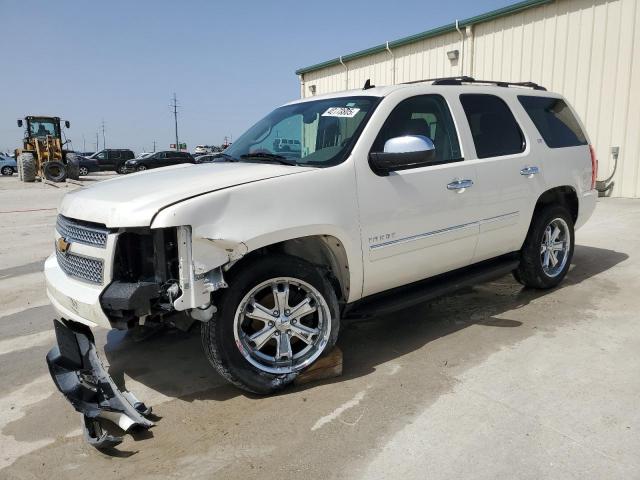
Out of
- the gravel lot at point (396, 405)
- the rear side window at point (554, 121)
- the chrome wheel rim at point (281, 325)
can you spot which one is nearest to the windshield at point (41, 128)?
the gravel lot at point (396, 405)

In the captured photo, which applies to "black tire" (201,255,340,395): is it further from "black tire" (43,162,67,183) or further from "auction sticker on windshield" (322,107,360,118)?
"black tire" (43,162,67,183)

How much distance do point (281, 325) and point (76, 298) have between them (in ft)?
4.01

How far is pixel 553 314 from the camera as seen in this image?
15.3 ft

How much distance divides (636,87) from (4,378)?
43.8ft

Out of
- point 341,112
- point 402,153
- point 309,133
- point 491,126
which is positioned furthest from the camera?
point 491,126

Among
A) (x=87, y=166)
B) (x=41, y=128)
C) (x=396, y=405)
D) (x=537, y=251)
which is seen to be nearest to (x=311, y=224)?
(x=396, y=405)

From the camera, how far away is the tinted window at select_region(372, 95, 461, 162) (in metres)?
3.82

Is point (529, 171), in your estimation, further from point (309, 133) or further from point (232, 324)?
point (232, 324)

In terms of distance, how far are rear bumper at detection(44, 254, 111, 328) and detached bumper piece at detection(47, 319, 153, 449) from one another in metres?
0.13

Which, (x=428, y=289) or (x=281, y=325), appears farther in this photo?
(x=428, y=289)

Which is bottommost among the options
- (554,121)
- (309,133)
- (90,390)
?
(90,390)

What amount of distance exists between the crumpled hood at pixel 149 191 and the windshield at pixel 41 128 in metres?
26.5

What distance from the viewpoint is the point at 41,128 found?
2653cm

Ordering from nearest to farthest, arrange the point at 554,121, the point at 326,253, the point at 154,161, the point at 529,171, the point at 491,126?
the point at 326,253, the point at 491,126, the point at 529,171, the point at 554,121, the point at 154,161
